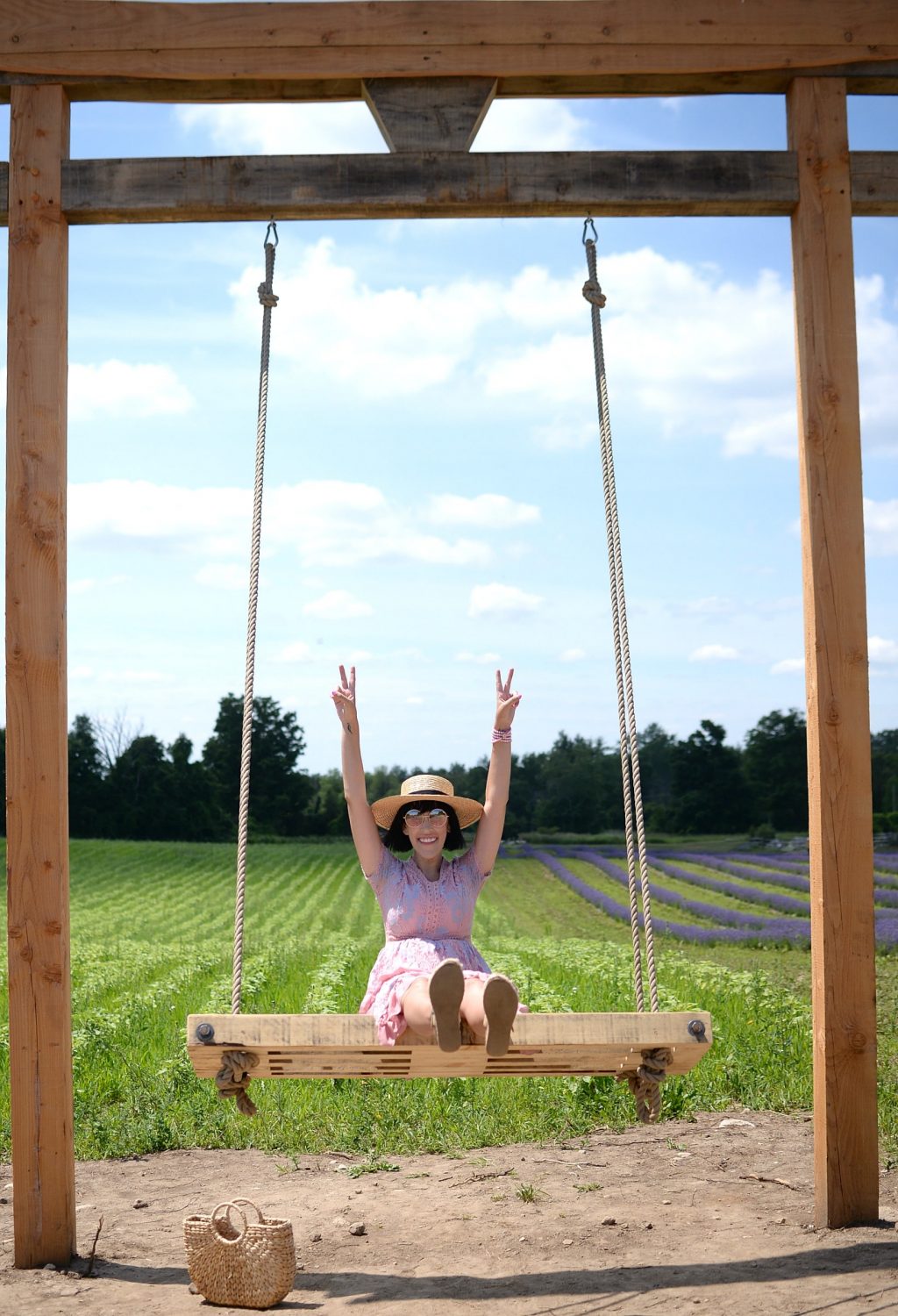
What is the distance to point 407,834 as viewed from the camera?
5461 millimetres

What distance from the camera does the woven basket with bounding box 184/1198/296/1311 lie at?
4445 mm

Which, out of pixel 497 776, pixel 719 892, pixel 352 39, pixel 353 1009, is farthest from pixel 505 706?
pixel 719 892

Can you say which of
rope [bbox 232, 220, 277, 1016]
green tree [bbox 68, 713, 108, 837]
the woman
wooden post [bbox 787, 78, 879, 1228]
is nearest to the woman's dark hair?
the woman

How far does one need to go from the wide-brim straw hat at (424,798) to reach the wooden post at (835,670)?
4.55ft

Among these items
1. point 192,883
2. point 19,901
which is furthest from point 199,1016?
point 192,883

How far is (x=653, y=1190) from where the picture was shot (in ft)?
19.3

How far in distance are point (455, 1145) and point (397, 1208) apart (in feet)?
3.72

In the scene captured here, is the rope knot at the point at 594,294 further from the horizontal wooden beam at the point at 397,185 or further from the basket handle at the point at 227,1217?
the basket handle at the point at 227,1217

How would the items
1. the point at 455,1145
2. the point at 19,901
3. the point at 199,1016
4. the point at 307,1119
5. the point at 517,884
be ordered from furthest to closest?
the point at 517,884 → the point at 307,1119 → the point at 455,1145 → the point at 19,901 → the point at 199,1016

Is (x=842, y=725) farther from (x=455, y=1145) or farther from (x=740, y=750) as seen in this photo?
(x=740, y=750)

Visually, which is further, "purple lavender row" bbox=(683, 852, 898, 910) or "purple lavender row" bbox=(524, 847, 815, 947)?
"purple lavender row" bbox=(683, 852, 898, 910)

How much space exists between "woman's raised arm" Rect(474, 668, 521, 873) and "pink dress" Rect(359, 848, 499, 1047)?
0.08 m

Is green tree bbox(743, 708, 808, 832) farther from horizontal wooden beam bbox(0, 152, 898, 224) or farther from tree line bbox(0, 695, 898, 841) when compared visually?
horizontal wooden beam bbox(0, 152, 898, 224)

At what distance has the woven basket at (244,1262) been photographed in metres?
4.45
